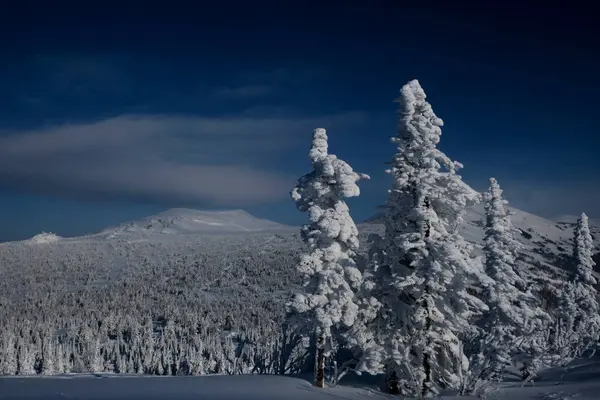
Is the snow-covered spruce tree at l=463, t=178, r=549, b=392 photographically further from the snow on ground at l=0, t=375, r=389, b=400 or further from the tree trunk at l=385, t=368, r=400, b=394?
the snow on ground at l=0, t=375, r=389, b=400

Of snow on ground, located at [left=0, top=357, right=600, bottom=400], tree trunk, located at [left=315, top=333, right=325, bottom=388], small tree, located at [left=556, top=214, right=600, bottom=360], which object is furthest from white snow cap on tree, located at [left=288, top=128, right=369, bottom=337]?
small tree, located at [left=556, top=214, right=600, bottom=360]

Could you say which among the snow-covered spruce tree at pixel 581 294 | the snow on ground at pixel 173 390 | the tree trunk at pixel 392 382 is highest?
the snow-covered spruce tree at pixel 581 294

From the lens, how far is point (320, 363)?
25.8m

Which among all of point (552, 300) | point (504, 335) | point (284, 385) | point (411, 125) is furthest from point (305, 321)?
point (552, 300)

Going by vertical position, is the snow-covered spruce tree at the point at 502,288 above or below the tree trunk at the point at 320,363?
above

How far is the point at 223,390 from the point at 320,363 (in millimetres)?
7382

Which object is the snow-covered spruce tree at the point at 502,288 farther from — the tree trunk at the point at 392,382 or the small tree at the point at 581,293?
the small tree at the point at 581,293

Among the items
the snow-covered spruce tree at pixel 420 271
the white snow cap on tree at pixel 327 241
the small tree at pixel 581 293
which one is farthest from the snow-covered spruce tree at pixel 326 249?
the small tree at pixel 581 293

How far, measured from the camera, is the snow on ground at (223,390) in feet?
56.3

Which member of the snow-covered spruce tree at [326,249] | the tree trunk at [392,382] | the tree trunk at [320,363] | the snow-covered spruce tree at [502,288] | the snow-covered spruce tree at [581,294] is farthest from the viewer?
the snow-covered spruce tree at [581,294]

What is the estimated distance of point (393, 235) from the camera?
24984 mm

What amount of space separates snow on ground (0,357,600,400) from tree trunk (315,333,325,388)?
169cm

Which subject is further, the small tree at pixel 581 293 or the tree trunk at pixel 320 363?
the small tree at pixel 581 293

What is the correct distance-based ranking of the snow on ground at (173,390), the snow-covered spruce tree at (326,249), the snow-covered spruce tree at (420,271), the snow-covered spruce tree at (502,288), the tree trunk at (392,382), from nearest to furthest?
the snow on ground at (173,390) < the snow-covered spruce tree at (420,271) < the tree trunk at (392,382) < the snow-covered spruce tree at (326,249) < the snow-covered spruce tree at (502,288)
